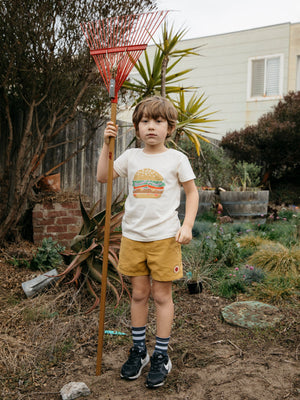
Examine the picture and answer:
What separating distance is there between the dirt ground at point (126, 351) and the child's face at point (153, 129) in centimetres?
141

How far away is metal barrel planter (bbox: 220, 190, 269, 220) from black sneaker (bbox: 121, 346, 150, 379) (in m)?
5.21

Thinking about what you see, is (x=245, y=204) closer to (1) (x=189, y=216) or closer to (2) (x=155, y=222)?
(1) (x=189, y=216)

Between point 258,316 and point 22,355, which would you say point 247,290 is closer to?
point 258,316

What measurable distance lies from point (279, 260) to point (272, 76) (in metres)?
10.2

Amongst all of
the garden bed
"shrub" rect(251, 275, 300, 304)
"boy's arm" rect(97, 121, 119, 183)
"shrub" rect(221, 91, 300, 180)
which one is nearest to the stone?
the garden bed

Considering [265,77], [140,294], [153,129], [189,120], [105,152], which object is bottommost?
[140,294]

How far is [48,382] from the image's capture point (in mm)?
2162

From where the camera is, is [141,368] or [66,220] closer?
[141,368]

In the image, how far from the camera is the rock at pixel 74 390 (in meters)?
1.96

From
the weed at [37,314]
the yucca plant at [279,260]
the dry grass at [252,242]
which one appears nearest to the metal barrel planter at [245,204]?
the dry grass at [252,242]

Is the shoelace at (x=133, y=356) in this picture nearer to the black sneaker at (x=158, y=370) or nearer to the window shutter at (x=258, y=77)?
the black sneaker at (x=158, y=370)

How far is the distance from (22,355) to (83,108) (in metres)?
3.77

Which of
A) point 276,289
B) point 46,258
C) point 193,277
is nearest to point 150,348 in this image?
point 193,277

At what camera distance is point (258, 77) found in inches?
504
